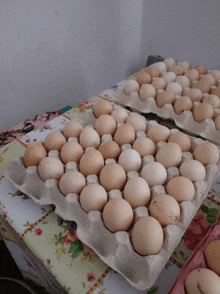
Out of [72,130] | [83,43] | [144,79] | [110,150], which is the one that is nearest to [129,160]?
[110,150]

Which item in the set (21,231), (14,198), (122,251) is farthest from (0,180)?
(122,251)

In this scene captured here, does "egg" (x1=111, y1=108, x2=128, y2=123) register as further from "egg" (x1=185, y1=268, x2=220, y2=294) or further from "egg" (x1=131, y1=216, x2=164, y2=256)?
"egg" (x1=185, y1=268, x2=220, y2=294)

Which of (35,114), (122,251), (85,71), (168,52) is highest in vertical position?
(168,52)

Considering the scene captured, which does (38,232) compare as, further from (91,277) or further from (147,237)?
(147,237)

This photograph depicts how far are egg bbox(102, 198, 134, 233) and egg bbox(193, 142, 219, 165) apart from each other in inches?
14.7

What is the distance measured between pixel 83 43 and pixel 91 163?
1.29 metres

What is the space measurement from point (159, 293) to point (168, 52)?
2.04m

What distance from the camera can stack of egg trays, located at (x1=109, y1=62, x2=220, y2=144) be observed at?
1.04 metres

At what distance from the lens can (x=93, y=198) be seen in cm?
70

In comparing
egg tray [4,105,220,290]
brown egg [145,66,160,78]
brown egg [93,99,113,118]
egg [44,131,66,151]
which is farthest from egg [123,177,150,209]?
brown egg [145,66,160,78]

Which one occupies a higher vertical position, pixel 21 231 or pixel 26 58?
pixel 26 58

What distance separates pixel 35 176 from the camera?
2.65 ft

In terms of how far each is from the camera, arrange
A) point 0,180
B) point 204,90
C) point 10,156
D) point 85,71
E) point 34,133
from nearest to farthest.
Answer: point 0,180, point 10,156, point 34,133, point 204,90, point 85,71

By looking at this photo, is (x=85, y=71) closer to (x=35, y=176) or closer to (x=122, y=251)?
(x=35, y=176)
